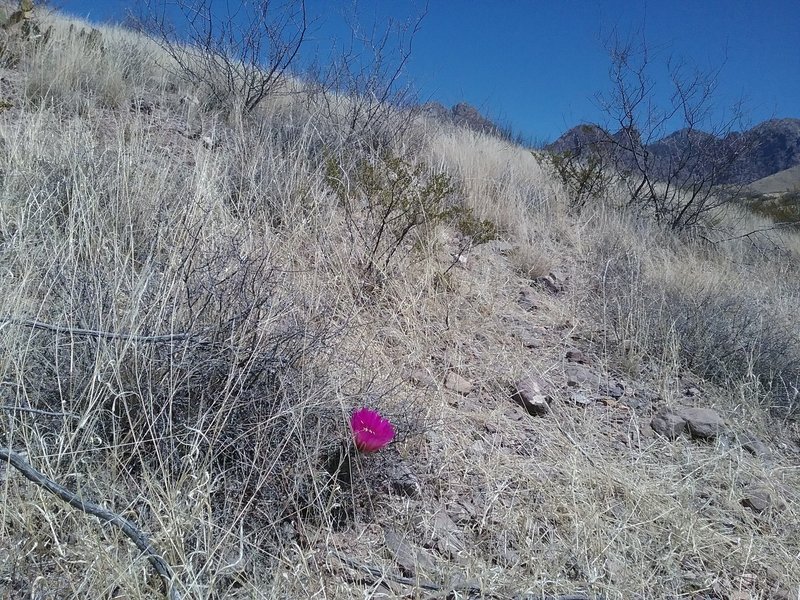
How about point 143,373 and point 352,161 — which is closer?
point 143,373

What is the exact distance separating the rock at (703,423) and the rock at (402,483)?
130 cm

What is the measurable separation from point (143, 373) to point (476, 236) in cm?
238

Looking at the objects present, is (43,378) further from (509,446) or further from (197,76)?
(197,76)

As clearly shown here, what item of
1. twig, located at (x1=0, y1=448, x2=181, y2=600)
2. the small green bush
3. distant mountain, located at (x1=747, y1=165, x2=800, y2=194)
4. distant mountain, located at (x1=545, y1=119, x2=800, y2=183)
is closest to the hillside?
twig, located at (x1=0, y1=448, x2=181, y2=600)

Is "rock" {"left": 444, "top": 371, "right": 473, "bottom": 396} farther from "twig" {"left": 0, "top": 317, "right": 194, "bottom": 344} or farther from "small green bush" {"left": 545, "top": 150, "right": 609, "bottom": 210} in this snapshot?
"small green bush" {"left": 545, "top": 150, "right": 609, "bottom": 210}

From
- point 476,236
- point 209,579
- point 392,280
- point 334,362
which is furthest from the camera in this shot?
point 476,236

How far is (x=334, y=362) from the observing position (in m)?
1.91

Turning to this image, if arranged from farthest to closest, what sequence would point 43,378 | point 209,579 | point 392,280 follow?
point 392,280
point 43,378
point 209,579

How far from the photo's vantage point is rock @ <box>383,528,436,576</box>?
1400 millimetres

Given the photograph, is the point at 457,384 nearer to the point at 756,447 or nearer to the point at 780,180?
the point at 756,447

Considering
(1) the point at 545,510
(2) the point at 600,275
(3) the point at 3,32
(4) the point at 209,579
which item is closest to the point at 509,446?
(1) the point at 545,510

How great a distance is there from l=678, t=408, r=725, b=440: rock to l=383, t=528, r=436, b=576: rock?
1.39 metres

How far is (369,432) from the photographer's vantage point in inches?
60.3

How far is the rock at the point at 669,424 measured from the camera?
7.31 ft
